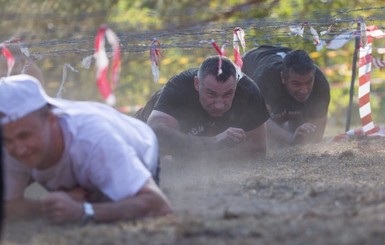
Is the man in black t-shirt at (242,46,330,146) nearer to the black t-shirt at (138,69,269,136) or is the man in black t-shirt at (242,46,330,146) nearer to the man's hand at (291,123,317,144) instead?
the man's hand at (291,123,317,144)

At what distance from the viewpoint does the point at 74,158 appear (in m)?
4.78

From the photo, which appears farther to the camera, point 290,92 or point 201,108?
point 290,92

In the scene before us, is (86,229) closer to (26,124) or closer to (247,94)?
(26,124)

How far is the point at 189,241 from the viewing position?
4266 mm

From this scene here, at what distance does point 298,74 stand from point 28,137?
504 centimetres

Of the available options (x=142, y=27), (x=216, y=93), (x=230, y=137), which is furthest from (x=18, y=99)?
(x=142, y=27)

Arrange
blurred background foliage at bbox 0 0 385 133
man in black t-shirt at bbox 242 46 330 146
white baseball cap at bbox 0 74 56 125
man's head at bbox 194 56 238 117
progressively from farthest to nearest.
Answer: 1. blurred background foliage at bbox 0 0 385 133
2. man in black t-shirt at bbox 242 46 330 146
3. man's head at bbox 194 56 238 117
4. white baseball cap at bbox 0 74 56 125

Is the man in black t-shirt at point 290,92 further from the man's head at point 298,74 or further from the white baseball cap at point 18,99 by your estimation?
the white baseball cap at point 18,99

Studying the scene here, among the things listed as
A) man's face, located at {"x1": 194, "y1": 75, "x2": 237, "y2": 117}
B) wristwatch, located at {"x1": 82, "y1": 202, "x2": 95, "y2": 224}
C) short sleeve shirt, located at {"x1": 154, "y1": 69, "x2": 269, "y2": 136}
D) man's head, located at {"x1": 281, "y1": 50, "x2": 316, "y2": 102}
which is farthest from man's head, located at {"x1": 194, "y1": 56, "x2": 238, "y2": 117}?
wristwatch, located at {"x1": 82, "y1": 202, "x2": 95, "y2": 224}

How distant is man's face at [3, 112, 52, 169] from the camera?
4.61 meters

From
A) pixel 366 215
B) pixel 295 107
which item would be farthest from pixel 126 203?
pixel 295 107

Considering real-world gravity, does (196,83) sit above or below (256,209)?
above

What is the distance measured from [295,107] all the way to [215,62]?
1.99m

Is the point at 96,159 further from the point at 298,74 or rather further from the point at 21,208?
the point at 298,74
